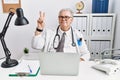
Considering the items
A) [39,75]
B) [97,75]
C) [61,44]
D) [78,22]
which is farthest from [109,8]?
[39,75]

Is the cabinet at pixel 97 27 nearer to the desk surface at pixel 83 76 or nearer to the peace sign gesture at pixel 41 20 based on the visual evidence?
the peace sign gesture at pixel 41 20

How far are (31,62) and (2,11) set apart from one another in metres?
1.60

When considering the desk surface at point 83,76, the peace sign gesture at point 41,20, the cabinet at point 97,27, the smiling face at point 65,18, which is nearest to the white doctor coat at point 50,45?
the smiling face at point 65,18

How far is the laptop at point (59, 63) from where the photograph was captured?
121 cm

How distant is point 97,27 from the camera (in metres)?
2.50

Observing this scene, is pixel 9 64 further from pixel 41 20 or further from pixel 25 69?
pixel 41 20

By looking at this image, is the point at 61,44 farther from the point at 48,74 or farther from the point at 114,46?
the point at 114,46

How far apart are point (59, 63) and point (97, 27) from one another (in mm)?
1451

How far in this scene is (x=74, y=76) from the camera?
1.25 metres

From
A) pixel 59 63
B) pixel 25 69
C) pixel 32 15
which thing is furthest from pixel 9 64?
pixel 32 15

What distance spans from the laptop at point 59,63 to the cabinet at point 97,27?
1308mm

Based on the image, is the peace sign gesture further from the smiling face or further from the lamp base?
the lamp base

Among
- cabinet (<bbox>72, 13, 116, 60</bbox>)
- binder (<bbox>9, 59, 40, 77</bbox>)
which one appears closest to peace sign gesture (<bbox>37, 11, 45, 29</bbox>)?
binder (<bbox>9, 59, 40, 77</bbox>)

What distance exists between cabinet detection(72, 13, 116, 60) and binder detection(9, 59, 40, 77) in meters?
1.22
